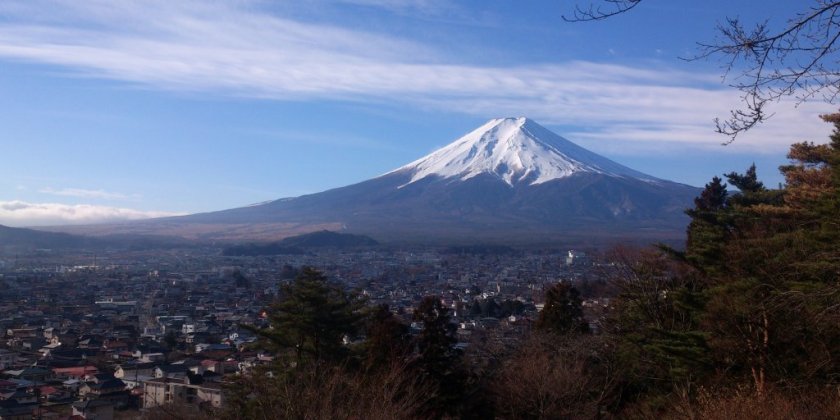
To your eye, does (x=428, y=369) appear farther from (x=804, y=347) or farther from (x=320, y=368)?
(x=804, y=347)

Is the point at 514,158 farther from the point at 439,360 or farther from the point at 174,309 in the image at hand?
the point at 439,360


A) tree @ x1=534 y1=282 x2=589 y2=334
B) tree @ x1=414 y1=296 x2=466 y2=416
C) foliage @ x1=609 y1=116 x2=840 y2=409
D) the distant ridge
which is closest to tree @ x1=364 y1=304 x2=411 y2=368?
tree @ x1=414 y1=296 x2=466 y2=416

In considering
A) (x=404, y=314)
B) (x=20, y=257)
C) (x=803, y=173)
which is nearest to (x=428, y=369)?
(x=803, y=173)

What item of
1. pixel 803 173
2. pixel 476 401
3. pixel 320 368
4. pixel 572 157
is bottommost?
pixel 476 401

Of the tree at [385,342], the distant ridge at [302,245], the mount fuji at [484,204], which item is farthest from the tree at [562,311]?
the mount fuji at [484,204]

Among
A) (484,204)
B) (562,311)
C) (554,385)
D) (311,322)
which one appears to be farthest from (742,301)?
(484,204)

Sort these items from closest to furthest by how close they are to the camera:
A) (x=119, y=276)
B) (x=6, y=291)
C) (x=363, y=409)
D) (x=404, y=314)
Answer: (x=363, y=409) → (x=404, y=314) → (x=6, y=291) → (x=119, y=276)
